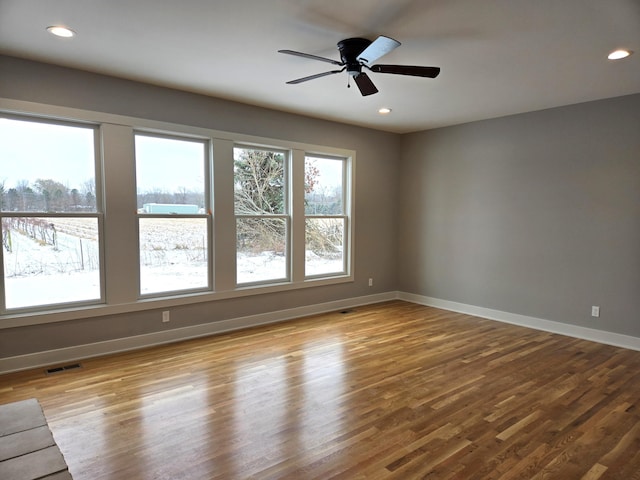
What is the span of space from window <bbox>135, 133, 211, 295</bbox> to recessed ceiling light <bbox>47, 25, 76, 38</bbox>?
4.11ft

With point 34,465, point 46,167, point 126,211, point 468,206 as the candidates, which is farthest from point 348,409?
point 468,206

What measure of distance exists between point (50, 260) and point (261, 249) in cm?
226

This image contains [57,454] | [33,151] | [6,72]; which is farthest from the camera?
[33,151]

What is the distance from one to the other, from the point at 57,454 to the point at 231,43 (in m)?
2.78

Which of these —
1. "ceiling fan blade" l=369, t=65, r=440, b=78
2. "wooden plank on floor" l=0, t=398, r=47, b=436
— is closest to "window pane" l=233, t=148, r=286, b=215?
"ceiling fan blade" l=369, t=65, r=440, b=78

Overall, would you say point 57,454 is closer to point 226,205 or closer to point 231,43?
point 231,43

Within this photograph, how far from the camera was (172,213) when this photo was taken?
4277 millimetres

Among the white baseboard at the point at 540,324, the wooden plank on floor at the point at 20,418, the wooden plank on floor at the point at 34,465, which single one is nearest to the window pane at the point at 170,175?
the wooden plank on floor at the point at 20,418

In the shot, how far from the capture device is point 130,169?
154 inches

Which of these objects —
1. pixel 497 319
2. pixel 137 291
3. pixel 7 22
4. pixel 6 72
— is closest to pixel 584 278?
pixel 497 319

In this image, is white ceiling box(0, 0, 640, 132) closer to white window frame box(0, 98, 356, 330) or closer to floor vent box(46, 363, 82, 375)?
white window frame box(0, 98, 356, 330)

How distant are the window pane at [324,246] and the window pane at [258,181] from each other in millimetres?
628

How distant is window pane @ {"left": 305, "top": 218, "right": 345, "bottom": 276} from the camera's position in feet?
18.2

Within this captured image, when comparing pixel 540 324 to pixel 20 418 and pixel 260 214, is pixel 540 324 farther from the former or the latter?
pixel 20 418
